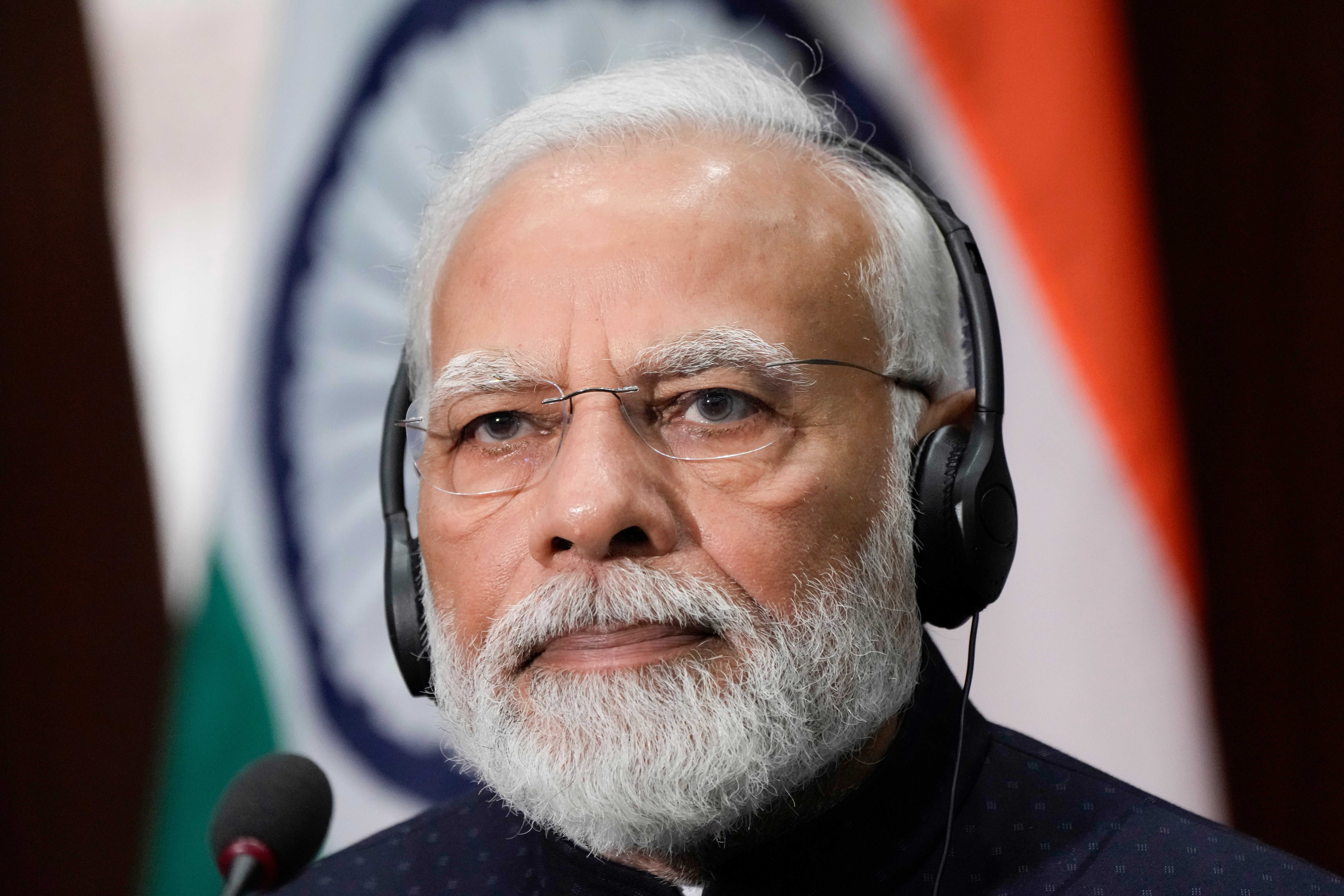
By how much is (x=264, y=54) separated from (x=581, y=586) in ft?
4.99

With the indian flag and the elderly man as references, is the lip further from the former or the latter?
the indian flag

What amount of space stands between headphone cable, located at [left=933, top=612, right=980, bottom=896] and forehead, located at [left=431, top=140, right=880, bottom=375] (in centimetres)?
32

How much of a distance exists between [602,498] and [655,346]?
177 millimetres

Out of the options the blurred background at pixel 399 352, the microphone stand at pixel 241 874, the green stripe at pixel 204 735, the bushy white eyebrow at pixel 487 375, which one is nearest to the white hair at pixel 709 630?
the bushy white eyebrow at pixel 487 375

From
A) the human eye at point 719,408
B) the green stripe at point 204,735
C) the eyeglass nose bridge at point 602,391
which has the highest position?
the eyeglass nose bridge at point 602,391

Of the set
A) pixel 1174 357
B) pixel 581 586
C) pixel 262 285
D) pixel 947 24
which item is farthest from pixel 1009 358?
pixel 262 285

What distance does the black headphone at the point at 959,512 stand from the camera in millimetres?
1138

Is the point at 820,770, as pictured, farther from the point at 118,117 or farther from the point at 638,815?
the point at 118,117

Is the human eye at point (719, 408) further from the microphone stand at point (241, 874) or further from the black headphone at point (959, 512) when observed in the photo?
the microphone stand at point (241, 874)

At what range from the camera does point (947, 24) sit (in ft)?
6.55

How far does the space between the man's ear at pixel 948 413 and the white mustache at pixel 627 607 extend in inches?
12.9

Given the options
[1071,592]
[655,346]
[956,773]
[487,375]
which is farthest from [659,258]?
[1071,592]

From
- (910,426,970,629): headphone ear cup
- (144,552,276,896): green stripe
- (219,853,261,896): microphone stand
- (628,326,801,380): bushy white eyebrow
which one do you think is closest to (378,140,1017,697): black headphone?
(910,426,970,629): headphone ear cup

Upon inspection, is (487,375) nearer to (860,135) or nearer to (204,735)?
(860,135)
